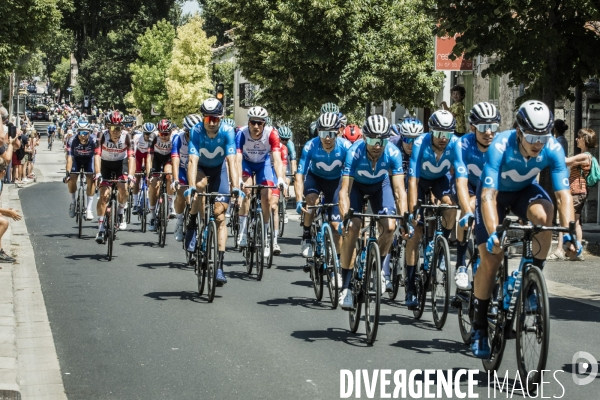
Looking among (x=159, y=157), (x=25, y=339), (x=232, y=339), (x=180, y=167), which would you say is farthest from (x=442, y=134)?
(x=159, y=157)

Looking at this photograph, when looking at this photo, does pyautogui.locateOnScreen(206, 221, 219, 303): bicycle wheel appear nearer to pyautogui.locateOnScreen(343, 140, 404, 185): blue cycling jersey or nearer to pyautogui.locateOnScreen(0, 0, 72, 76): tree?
pyautogui.locateOnScreen(343, 140, 404, 185): blue cycling jersey

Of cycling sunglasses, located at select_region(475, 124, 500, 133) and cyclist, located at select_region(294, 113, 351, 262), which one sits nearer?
cycling sunglasses, located at select_region(475, 124, 500, 133)

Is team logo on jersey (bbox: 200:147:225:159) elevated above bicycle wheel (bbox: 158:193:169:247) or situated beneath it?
elevated above

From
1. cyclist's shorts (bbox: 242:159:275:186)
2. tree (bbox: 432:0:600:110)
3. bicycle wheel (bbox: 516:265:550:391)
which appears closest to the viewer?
bicycle wheel (bbox: 516:265:550:391)

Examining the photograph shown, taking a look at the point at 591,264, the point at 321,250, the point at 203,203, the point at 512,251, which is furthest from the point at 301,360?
the point at 512,251

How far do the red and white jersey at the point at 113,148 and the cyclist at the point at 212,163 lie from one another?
423cm

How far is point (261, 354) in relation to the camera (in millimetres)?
8789

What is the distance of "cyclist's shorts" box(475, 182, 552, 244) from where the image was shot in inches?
308

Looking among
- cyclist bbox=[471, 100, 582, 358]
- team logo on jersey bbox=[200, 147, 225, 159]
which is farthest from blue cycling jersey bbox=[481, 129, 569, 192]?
team logo on jersey bbox=[200, 147, 225, 159]

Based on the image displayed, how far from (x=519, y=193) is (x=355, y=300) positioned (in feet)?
7.06

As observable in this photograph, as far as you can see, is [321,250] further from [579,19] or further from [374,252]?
[579,19]

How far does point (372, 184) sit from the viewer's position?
10.3 m

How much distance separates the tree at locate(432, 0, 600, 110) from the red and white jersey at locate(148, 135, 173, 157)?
5245mm

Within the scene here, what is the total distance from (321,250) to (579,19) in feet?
23.1
